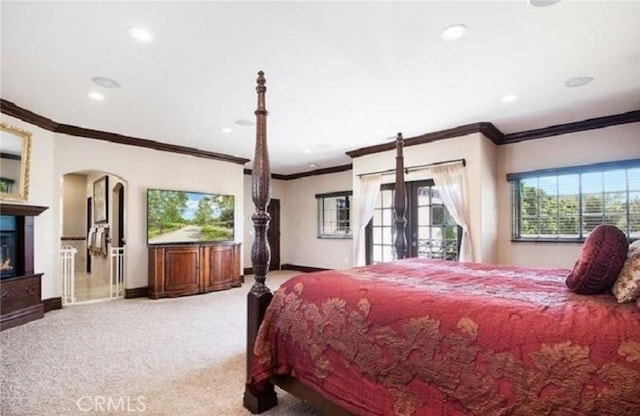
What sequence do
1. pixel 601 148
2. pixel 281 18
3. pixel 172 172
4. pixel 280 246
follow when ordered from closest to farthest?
pixel 281 18, pixel 601 148, pixel 172 172, pixel 280 246

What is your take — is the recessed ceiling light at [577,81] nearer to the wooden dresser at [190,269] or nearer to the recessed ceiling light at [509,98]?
the recessed ceiling light at [509,98]

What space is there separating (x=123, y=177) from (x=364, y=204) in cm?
417

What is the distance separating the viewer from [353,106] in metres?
4.09

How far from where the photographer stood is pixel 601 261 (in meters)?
1.64

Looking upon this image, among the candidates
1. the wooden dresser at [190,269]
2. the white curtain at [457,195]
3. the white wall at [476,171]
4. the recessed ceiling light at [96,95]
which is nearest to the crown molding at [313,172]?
the white wall at [476,171]

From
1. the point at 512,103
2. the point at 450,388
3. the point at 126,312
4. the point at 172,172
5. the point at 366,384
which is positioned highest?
the point at 512,103

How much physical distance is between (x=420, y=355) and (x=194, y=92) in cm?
338

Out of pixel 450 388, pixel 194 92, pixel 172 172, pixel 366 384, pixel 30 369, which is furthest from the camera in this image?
pixel 172 172

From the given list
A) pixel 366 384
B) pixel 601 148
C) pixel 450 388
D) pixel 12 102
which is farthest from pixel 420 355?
pixel 12 102

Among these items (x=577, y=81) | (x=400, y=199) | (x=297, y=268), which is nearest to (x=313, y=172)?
(x=297, y=268)

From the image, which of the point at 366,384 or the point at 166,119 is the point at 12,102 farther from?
the point at 366,384

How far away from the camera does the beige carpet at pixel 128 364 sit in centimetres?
226

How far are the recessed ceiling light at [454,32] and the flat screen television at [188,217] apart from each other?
16.5ft

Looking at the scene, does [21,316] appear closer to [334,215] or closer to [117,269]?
[117,269]
